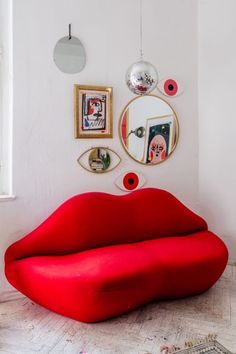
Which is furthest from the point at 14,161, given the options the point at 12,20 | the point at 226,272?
the point at 226,272

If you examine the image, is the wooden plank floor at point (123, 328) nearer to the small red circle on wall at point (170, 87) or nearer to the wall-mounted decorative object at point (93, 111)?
the wall-mounted decorative object at point (93, 111)

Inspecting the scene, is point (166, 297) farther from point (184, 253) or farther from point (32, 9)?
point (32, 9)

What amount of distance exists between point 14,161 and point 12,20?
1.17 meters

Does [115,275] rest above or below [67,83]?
below

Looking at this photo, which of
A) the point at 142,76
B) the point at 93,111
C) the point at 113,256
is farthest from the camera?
the point at 93,111

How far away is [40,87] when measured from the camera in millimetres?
2484

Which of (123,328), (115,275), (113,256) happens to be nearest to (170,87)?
(113,256)

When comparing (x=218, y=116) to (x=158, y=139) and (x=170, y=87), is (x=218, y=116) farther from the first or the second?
(x=158, y=139)

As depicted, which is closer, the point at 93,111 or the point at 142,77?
the point at 142,77

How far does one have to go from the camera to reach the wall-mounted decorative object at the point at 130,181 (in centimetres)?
283

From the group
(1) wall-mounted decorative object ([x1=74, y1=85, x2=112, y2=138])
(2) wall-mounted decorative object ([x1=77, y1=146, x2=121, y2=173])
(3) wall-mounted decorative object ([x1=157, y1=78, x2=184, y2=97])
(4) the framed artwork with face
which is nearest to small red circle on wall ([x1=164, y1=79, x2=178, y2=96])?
(3) wall-mounted decorative object ([x1=157, y1=78, x2=184, y2=97])

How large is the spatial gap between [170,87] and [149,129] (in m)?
0.53

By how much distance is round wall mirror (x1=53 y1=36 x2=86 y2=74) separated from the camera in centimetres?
254

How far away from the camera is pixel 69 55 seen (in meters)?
2.58
